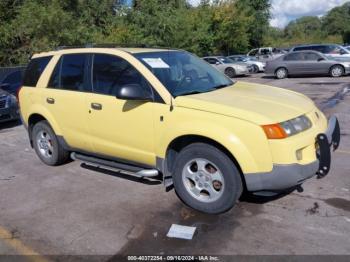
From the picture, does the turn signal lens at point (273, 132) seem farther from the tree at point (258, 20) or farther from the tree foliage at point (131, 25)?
the tree at point (258, 20)

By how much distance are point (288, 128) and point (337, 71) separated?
16.9 meters

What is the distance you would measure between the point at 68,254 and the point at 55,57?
3.19 meters

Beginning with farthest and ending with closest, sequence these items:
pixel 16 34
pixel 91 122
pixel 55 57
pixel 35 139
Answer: pixel 16 34 → pixel 35 139 → pixel 55 57 → pixel 91 122

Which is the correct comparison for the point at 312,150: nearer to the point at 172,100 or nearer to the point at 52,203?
the point at 172,100

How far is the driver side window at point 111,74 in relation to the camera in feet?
15.9

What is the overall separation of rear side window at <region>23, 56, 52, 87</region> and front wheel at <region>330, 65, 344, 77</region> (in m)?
16.4

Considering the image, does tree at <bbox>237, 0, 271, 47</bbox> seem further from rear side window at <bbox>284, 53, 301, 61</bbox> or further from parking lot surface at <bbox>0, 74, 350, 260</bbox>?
parking lot surface at <bbox>0, 74, 350, 260</bbox>

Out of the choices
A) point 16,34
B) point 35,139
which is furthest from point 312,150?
point 16,34

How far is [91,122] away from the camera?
5.24m

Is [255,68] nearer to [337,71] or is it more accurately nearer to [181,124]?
[337,71]

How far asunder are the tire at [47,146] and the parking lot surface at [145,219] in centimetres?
31

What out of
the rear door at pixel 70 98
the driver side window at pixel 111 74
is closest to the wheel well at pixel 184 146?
the driver side window at pixel 111 74

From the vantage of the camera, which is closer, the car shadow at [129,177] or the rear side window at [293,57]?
the car shadow at [129,177]

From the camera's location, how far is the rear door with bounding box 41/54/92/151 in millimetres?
5375
